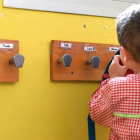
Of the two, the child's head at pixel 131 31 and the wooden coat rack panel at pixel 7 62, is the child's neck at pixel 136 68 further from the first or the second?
the wooden coat rack panel at pixel 7 62

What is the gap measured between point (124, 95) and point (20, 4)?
0.39m

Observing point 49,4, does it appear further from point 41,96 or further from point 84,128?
point 84,128

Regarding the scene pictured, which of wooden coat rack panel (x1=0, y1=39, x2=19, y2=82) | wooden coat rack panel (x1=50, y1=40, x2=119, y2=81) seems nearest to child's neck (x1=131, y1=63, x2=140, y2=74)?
wooden coat rack panel (x1=50, y1=40, x2=119, y2=81)

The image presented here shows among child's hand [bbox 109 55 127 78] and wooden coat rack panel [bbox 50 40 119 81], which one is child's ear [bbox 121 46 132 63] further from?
wooden coat rack panel [bbox 50 40 119 81]

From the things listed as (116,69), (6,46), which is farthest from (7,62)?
(116,69)

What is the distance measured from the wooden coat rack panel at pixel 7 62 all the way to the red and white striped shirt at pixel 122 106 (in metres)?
0.25

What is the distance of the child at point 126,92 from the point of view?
0.71 m

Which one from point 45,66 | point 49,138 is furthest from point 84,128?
point 45,66

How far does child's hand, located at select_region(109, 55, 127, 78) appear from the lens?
0.82 m

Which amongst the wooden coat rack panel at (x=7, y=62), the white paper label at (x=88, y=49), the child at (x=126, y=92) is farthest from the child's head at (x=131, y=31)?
the wooden coat rack panel at (x=7, y=62)

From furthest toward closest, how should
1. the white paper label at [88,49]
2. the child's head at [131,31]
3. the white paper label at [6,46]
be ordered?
the white paper label at [88,49] → the white paper label at [6,46] → the child's head at [131,31]

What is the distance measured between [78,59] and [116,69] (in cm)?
14

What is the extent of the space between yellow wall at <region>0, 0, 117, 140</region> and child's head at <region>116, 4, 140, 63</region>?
0.23 metres

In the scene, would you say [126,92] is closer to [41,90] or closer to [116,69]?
[116,69]
